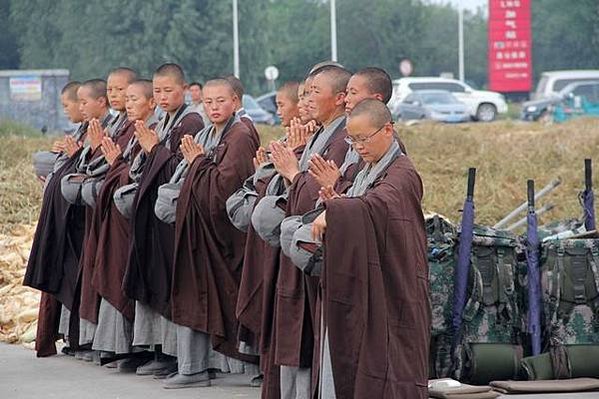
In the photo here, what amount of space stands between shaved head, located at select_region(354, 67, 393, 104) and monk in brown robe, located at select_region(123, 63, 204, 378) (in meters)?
2.11

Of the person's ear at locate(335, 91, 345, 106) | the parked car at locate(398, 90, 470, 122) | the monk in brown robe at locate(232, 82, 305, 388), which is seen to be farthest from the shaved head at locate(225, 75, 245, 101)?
the parked car at locate(398, 90, 470, 122)

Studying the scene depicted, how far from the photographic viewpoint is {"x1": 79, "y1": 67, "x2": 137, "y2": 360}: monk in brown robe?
990 cm

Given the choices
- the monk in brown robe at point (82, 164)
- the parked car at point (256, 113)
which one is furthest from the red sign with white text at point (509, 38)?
the monk in brown robe at point (82, 164)

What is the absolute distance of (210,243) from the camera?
30.0 feet

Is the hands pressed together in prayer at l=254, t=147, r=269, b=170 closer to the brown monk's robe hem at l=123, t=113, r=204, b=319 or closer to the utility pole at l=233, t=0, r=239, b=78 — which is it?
the brown monk's robe hem at l=123, t=113, r=204, b=319

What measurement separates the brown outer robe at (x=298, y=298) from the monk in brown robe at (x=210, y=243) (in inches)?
50.5

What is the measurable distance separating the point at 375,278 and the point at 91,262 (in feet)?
11.8

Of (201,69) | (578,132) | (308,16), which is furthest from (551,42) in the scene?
(578,132)

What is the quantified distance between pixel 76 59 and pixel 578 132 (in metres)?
26.9

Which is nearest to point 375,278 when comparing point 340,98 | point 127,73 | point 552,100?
point 340,98

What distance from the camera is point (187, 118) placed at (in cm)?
966

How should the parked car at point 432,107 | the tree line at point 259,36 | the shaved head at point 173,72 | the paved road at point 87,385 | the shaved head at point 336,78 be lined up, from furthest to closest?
the tree line at point 259,36 < the parked car at point 432,107 < the shaved head at point 173,72 < the paved road at point 87,385 < the shaved head at point 336,78

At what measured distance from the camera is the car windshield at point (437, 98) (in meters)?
39.3

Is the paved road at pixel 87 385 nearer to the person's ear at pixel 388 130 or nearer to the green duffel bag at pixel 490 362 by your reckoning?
the green duffel bag at pixel 490 362
